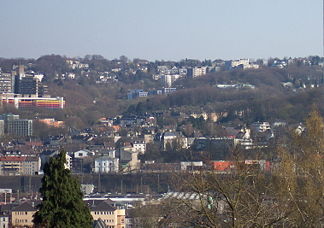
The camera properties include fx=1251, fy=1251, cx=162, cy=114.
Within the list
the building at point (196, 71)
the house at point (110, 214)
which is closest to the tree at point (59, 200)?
the house at point (110, 214)

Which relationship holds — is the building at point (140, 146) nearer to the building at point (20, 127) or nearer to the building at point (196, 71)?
the building at point (20, 127)

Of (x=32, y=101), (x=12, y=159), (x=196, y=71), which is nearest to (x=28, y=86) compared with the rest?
(x=32, y=101)

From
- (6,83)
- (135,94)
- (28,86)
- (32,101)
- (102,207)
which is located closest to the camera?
(102,207)

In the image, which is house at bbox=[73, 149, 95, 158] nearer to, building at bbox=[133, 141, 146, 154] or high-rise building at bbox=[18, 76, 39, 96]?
building at bbox=[133, 141, 146, 154]

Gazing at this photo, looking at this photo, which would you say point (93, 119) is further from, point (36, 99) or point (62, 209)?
point (62, 209)

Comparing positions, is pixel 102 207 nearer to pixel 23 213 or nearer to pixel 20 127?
pixel 23 213

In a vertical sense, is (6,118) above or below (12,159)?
above

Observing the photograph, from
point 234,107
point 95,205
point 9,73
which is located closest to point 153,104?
point 234,107
